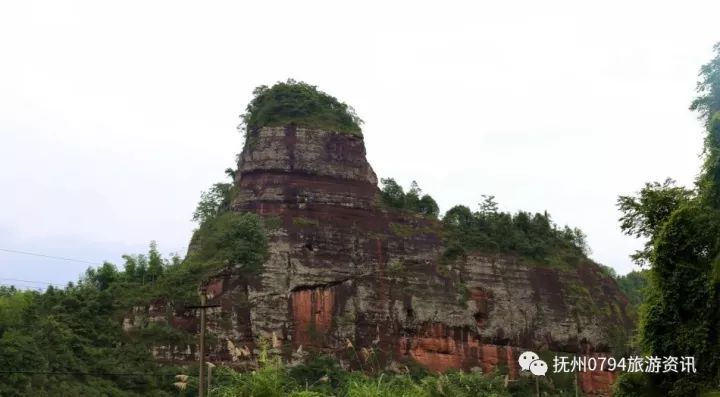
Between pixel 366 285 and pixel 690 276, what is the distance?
25.5 m

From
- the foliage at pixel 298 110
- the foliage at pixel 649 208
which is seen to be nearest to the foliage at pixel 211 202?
the foliage at pixel 298 110

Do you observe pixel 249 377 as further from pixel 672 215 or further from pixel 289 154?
pixel 289 154

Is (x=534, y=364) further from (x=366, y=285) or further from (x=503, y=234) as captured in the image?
(x=503, y=234)

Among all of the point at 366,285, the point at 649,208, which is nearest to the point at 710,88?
the point at 649,208

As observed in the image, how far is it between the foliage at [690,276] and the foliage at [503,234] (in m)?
25.9

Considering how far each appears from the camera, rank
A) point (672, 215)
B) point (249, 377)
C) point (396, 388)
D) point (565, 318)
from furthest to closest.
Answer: point (565, 318) < point (672, 215) < point (396, 388) < point (249, 377)

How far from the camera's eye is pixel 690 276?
26.9 meters

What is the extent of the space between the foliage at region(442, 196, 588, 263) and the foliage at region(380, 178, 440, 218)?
1.32 metres

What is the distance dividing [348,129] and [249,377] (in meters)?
38.8

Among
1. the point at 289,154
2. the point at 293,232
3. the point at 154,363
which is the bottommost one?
the point at 154,363

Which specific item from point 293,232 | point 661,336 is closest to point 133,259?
point 293,232

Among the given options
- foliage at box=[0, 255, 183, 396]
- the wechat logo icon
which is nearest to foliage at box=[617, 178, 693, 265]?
the wechat logo icon

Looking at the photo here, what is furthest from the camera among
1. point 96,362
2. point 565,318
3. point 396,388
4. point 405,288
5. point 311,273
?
point 565,318

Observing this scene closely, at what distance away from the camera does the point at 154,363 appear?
135ft
